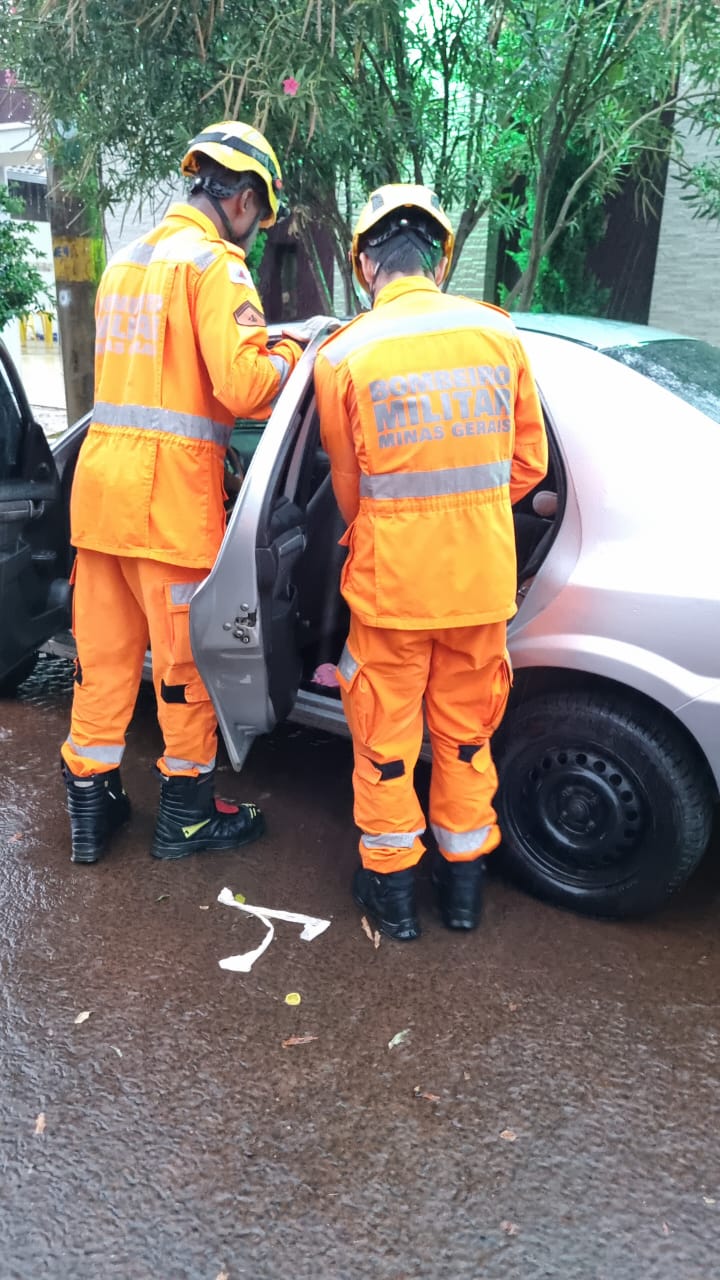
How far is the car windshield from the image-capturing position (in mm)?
2617

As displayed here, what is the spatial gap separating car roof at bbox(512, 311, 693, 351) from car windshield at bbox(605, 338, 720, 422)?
0.12 feet

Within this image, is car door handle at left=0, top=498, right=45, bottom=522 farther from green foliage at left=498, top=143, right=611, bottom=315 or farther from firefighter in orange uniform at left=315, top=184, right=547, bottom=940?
green foliage at left=498, top=143, right=611, bottom=315

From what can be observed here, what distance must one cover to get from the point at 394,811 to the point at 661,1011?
809 millimetres

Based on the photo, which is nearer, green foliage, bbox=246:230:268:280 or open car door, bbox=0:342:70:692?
open car door, bbox=0:342:70:692

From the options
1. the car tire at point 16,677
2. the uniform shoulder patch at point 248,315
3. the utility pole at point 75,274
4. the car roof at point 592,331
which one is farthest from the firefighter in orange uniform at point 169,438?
the utility pole at point 75,274

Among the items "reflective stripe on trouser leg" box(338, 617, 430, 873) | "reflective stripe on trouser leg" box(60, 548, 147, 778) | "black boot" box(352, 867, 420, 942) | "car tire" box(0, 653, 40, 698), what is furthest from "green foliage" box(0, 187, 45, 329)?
"black boot" box(352, 867, 420, 942)

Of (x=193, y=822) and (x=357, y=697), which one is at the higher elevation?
(x=357, y=697)

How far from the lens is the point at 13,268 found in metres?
7.52

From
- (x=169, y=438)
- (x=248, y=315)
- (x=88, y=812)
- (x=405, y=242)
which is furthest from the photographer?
(x=88, y=812)

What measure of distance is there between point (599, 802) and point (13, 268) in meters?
6.73

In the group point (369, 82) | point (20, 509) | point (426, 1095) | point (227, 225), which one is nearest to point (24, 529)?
point (20, 509)

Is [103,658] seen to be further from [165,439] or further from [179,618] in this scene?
[165,439]

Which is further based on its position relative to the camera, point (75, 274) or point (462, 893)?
point (75, 274)

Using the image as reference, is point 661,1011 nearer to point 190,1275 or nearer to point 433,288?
point 190,1275
